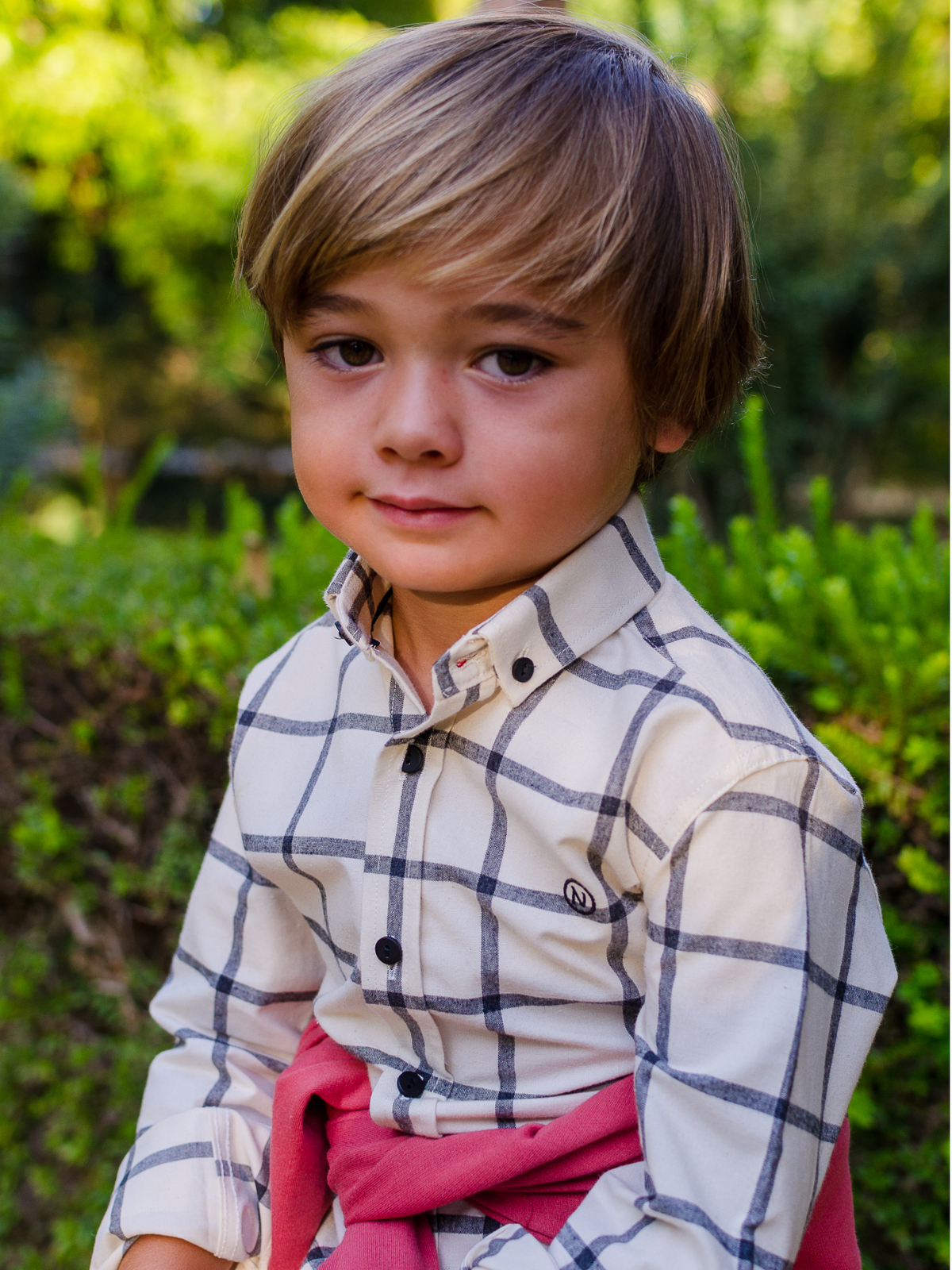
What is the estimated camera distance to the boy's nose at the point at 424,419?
3.43 feet

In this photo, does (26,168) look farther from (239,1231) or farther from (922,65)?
(239,1231)

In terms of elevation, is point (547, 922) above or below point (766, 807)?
below

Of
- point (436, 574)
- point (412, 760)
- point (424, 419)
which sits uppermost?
point (424, 419)

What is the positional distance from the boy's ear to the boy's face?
92 mm

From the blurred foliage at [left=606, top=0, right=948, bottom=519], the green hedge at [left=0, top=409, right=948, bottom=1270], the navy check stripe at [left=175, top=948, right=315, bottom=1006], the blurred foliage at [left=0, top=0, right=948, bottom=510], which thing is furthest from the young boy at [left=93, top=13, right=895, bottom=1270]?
the blurred foliage at [left=606, top=0, right=948, bottom=519]

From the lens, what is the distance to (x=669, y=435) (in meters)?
1.26

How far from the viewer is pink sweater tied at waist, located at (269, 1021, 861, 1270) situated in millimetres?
1128

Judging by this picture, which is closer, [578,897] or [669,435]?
[578,897]

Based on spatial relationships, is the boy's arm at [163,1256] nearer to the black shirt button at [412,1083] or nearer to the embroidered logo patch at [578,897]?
the black shirt button at [412,1083]

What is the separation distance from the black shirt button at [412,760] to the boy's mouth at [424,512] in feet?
0.91

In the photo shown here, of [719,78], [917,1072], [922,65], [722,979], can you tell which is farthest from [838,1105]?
[922,65]

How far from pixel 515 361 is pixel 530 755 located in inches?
16.7

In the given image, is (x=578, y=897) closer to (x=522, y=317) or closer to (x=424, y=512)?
(x=424, y=512)

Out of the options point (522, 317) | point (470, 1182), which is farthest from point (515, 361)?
point (470, 1182)
